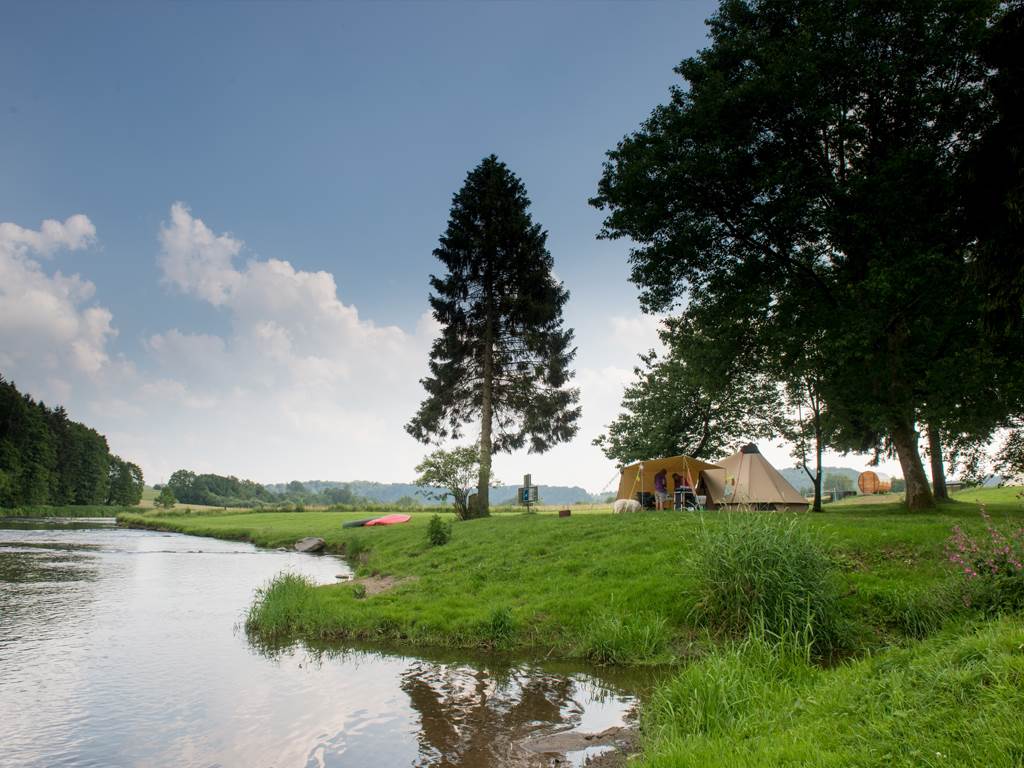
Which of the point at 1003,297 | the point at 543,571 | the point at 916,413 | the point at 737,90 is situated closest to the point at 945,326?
the point at 916,413

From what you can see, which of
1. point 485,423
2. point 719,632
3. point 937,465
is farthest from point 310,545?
point 937,465

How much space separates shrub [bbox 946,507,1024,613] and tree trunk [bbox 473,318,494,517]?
22.3 metres

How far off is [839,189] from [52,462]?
108 m

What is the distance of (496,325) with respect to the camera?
109 ft

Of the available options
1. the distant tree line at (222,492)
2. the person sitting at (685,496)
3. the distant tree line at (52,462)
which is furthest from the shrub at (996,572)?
the distant tree line at (222,492)

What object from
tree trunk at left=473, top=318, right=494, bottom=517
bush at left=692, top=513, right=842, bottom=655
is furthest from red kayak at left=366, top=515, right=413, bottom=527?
bush at left=692, top=513, right=842, bottom=655

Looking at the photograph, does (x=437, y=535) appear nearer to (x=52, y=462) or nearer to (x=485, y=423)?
(x=485, y=423)

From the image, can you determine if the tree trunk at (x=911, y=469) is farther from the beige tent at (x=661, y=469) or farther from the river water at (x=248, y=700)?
the river water at (x=248, y=700)

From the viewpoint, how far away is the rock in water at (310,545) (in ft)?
96.7

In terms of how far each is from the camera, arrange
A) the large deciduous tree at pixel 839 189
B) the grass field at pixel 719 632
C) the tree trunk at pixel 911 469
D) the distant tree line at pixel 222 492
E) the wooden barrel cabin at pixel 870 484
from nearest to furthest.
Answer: the grass field at pixel 719 632
the large deciduous tree at pixel 839 189
the tree trunk at pixel 911 469
the wooden barrel cabin at pixel 870 484
the distant tree line at pixel 222 492

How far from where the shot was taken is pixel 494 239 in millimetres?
32750

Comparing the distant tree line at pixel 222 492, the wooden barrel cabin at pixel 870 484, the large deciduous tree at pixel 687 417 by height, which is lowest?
the distant tree line at pixel 222 492

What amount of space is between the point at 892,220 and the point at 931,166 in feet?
7.18

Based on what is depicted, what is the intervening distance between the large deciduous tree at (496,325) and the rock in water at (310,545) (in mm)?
7969
